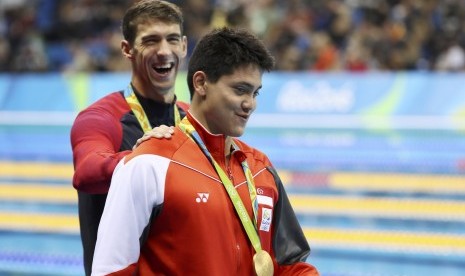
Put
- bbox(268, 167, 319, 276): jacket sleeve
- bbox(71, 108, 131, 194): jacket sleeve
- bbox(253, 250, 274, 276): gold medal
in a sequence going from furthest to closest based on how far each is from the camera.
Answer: bbox(71, 108, 131, 194): jacket sleeve < bbox(268, 167, 319, 276): jacket sleeve < bbox(253, 250, 274, 276): gold medal

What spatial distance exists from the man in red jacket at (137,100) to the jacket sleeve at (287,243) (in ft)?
2.11

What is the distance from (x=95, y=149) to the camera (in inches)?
116

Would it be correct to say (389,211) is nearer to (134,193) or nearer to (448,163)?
(448,163)

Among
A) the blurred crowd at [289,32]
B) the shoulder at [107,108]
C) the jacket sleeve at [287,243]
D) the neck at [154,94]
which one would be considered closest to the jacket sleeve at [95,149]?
the shoulder at [107,108]

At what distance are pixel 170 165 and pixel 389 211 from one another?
19.3ft

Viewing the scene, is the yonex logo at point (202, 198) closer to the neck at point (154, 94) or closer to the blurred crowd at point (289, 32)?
the neck at point (154, 94)

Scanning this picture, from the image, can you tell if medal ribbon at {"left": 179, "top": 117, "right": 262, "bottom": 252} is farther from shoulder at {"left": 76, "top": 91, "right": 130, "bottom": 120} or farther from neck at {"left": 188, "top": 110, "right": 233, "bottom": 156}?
shoulder at {"left": 76, "top": 91, "right": 130, "bottom": 120}

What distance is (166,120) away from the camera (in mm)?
3338

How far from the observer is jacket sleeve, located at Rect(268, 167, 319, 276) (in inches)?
105

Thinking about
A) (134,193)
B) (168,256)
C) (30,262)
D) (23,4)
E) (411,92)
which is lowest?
(30,262)

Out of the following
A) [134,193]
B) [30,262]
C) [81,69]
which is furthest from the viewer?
[81,69]

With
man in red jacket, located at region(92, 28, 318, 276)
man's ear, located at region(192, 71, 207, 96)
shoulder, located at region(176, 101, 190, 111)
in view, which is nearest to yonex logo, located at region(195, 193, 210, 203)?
man in red jacket, located at region(92, 28, 318, 276)

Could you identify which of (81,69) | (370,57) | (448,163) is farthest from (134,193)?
(81,69)

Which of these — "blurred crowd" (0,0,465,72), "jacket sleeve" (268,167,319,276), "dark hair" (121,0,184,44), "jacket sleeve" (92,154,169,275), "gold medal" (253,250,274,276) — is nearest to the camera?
"jacket sleeve" (92,154,169,275)
